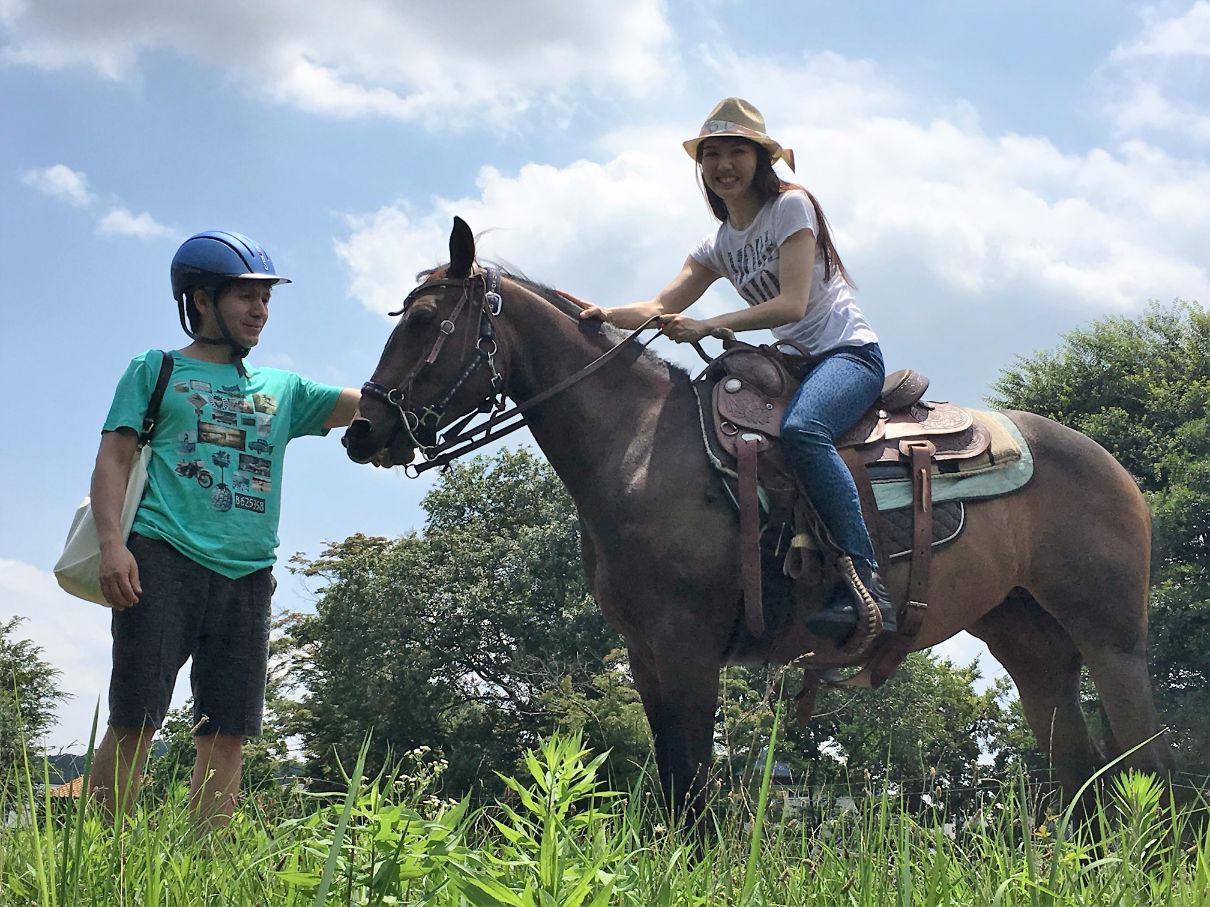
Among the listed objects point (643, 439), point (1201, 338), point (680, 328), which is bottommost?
point (643, 439)

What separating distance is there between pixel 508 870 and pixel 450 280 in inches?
129

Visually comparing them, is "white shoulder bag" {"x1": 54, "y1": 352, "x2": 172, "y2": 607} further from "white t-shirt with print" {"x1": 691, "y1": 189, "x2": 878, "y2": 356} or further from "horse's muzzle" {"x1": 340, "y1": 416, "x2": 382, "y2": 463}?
"white t-shirt with print" {"x1": 691, "y1": 189, "x2": 878, "y2": 356}

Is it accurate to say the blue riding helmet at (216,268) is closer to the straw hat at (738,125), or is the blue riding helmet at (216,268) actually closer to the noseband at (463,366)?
the noseband at (463,366)

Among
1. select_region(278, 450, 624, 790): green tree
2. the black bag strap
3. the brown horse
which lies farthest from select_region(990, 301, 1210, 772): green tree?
the black bag strap

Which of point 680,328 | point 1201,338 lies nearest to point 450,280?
point 680,328

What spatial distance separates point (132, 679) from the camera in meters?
4.38

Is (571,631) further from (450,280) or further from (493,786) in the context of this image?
(450,280)

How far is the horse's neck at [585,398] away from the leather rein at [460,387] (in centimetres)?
6

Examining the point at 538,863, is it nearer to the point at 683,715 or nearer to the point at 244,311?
the point at 683,715

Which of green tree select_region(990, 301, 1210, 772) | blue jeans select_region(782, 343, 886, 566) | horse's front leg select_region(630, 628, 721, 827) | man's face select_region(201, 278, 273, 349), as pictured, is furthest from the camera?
green tree select_region(990, 301, 1210, 772)

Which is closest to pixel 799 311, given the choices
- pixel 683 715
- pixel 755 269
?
pixel 755 269

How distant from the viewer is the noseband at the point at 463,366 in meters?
5.07

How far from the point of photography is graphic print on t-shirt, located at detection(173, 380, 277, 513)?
458 centimetres

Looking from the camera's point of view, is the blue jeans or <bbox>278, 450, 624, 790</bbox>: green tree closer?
the blue jeans
